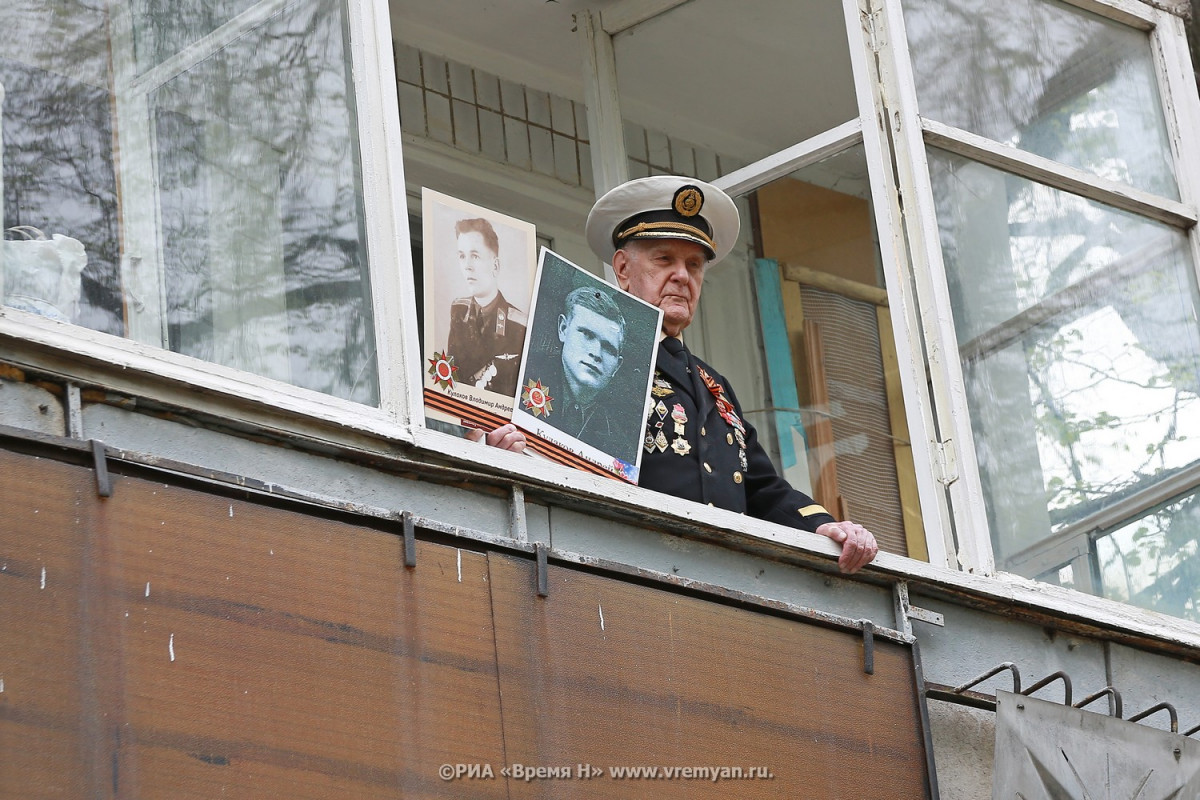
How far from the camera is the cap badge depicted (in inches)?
237

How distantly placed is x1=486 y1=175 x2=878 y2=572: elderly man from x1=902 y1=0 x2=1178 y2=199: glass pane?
0.79m

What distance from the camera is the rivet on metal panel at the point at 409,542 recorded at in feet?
13.7

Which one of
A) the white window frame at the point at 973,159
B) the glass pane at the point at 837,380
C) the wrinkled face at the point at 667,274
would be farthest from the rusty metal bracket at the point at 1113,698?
the wrinkled face at the point at 667,274

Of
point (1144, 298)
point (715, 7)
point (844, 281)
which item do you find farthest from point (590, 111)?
point (1144, 298)

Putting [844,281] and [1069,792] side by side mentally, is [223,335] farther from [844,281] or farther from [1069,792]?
[844,281]

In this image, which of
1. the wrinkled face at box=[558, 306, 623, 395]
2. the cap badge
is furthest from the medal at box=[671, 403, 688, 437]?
the cap badge

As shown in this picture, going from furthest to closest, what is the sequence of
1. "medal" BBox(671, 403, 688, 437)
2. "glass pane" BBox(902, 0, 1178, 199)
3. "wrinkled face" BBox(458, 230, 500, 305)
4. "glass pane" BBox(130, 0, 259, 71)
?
"glass pane" BBox(902, 0, 1178, 199) → "medal" BBox(671, 403, 688, 437) → "wrinkled face" BBox(458, 230, 500, 305) → "glass pane" BBox(130, 0, 259, 71)

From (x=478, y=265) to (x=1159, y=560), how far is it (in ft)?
8.01

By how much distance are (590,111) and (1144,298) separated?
1.96 meters

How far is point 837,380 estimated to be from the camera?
21.8 feet

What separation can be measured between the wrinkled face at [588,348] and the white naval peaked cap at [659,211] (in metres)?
0.92

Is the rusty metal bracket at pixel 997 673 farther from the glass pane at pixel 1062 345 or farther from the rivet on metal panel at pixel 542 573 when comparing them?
the rivet on metal panel at pixel 542 573

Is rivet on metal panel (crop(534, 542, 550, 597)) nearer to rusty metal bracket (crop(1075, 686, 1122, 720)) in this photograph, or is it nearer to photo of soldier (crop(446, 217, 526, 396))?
photo of soldier (crop(446, 217, 526, 396))

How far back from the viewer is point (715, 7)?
6898mm
